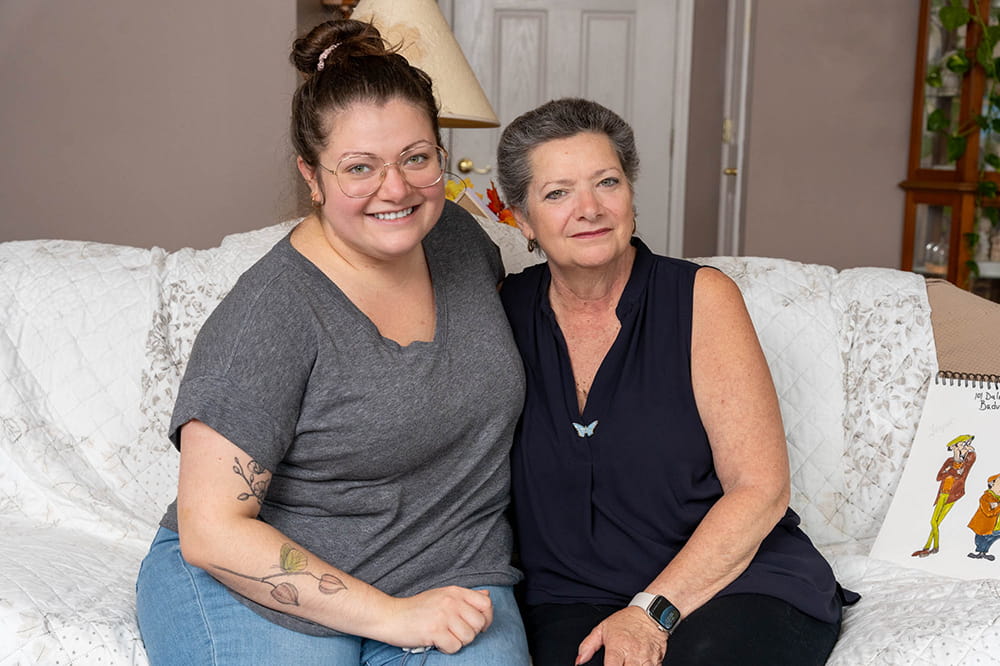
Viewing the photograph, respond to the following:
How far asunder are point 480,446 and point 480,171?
9.91 feet

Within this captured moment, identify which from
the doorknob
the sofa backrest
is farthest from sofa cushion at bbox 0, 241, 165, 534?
the doorknob

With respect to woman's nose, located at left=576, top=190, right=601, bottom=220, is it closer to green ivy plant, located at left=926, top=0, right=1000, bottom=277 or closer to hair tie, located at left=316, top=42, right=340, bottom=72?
hair tie, located at left=316, top=42, right=340, bottom=72

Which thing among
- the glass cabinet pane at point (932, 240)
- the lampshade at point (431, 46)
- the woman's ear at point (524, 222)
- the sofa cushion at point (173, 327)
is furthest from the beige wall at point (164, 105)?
the woman's ear at point (524, 222)

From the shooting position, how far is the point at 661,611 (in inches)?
52.0

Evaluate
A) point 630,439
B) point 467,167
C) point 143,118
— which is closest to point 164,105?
point 143,118

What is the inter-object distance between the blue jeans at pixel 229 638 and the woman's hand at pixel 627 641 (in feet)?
0.31

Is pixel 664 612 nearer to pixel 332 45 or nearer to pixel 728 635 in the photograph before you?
pixel 728 635

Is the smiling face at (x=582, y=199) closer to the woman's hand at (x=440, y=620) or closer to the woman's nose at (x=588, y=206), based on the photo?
the woman's nose at (x=588, y=206)

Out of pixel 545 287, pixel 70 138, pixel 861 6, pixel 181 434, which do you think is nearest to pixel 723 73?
pixel 861 6

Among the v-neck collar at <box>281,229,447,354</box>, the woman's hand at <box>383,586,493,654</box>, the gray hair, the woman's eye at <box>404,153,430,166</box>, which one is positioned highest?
the gray hair

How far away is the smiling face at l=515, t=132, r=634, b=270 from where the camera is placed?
57.7 inches

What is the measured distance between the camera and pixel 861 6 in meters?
3.79

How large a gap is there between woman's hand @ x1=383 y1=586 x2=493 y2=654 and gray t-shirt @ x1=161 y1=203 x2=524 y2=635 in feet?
0.35

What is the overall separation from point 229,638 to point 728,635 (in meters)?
0.63
